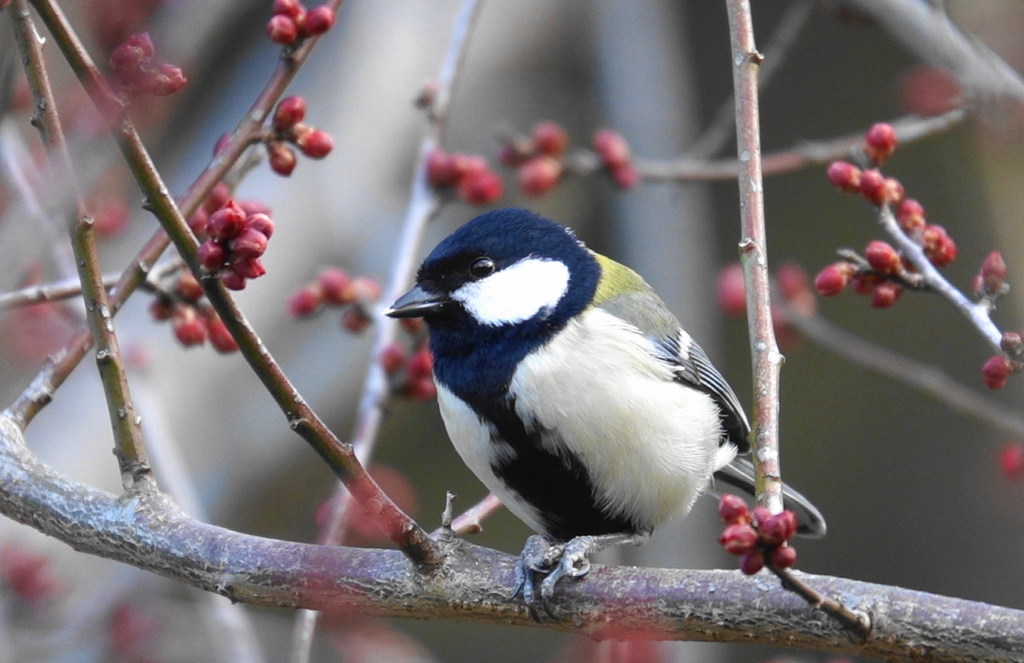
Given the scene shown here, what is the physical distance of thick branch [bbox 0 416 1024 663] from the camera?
141 centimetres

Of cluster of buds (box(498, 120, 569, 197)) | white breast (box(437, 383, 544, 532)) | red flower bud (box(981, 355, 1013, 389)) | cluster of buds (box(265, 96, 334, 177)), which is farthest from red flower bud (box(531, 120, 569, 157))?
red flower bud (box(981, 355, 1013, 389))

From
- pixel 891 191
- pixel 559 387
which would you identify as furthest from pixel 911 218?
pixel 559 387

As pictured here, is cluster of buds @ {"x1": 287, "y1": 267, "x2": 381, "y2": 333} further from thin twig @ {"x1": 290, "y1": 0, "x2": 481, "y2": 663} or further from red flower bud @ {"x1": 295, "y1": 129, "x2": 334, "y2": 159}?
red flower bud @ {"x1": 295, "y1": 129, "x2": 334, "y2": 159}

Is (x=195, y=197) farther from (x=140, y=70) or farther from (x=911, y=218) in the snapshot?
(x=911, y=218)

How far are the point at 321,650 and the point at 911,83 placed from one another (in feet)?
9.01

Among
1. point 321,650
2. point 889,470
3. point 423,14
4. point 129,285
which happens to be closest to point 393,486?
point 129,285

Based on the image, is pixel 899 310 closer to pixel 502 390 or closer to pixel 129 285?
pixel 502 390

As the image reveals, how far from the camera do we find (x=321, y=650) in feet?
13.1

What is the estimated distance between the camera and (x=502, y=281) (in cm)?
227

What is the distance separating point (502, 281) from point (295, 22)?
0.77m

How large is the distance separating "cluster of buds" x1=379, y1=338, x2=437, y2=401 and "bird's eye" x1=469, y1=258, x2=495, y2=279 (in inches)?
7.6

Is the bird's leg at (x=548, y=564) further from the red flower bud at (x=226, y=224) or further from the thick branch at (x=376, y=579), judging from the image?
the red flower bud at (x=226, y=224)

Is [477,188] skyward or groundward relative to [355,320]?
A: skyward

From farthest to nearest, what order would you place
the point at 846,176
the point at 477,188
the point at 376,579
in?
1. the point at 477,188
2. the point at 846,176
3. the point at 376,579
